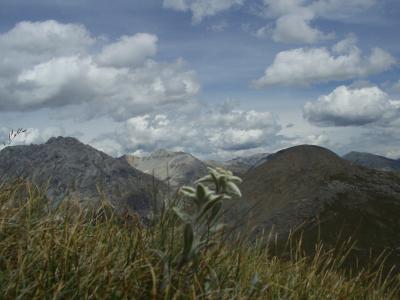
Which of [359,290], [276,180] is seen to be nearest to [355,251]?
[276,180]

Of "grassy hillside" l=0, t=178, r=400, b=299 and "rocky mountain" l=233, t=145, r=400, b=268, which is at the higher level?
"grassy hillside" l=0, t=178, r=400, b=299

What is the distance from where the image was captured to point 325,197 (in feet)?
261

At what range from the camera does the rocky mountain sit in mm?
71625

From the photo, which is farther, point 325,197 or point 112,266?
point 325,197

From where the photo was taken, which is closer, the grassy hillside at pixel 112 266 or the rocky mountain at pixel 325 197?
the grassy hillside at pixel 112 266

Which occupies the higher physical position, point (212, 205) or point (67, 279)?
point (212, 205)

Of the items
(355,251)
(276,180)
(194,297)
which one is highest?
(194,297)

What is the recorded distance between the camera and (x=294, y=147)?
96.6 m

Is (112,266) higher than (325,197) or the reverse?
higher

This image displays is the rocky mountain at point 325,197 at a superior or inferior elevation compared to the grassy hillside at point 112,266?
inferior

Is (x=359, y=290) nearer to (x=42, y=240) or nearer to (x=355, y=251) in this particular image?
(x=42, y=240)

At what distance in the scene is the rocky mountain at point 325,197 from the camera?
71625mm

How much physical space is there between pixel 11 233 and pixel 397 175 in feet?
301

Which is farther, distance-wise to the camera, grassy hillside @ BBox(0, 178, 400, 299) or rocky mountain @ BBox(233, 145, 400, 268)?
rocky mountain @ BBox(233, 145, 400, 268)
